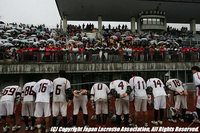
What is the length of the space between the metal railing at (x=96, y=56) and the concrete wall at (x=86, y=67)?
46 cm

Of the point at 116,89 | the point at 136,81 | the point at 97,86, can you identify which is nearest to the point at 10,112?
the point at 97,86

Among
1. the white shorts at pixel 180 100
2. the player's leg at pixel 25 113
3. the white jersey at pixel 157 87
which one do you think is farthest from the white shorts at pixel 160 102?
the player's leg at pixel 25 113

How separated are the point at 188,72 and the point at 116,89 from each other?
17255 mm

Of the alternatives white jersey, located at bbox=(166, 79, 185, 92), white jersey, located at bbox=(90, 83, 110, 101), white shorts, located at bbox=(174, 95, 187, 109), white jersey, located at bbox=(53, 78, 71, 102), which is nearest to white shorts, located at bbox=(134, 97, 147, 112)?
white jersey, located at bbox=(90, 83, 110, 101)

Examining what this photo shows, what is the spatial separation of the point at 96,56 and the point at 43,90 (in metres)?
10.0

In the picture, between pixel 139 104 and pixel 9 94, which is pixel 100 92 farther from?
pixel 9 94

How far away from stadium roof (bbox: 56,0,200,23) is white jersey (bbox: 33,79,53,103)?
26366 mm

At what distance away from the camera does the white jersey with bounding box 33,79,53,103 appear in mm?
6027

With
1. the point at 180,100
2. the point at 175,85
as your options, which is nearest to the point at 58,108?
the point at 175,85

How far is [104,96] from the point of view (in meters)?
6.33

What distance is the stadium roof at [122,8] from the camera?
2952 cm

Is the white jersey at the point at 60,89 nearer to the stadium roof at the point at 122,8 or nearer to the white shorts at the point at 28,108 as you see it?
the white shorts at the point at 28,108

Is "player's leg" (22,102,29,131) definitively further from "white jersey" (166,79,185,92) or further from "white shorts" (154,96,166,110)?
"white jersey" (166,79,185,92)

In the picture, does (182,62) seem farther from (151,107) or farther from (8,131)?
(8,131)
